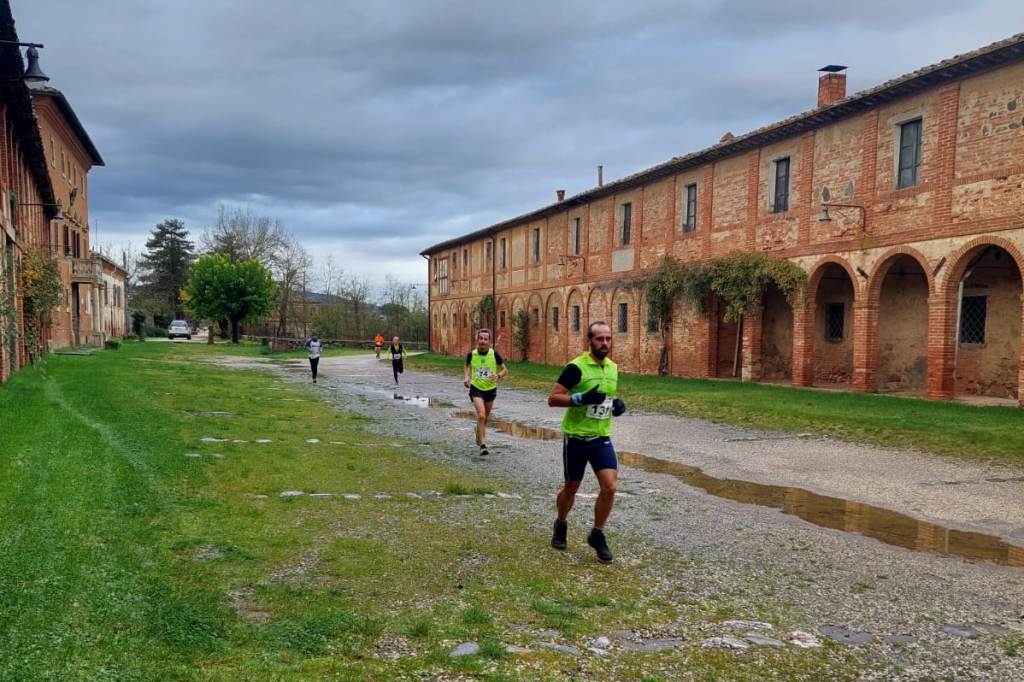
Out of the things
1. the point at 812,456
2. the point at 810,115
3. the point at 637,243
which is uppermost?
the point at 810,115

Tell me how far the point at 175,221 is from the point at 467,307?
1989 inches

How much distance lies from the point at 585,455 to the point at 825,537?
2.39 m

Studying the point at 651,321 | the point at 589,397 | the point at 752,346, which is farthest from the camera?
the point at 651,321

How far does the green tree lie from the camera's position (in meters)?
56.9

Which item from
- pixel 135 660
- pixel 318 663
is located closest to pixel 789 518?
pixel 318 663

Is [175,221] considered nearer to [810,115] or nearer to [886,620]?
[810,115]

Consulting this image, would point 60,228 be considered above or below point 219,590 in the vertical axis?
above

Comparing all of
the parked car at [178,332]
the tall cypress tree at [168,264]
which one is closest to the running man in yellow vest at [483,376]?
the parked car at [178,332]

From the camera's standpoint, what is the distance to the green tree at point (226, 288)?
187 feet

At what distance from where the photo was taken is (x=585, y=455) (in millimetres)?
5555

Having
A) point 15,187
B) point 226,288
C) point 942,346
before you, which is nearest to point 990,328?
point 942,346

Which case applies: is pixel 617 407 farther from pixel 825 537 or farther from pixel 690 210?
pixel 690 210

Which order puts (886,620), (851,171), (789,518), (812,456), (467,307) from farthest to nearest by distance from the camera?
1. (467,307)
2. (851,171)
3. (812,456)
4. (789,518)
5. (886,620)

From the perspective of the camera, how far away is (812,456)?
10.5 meters
